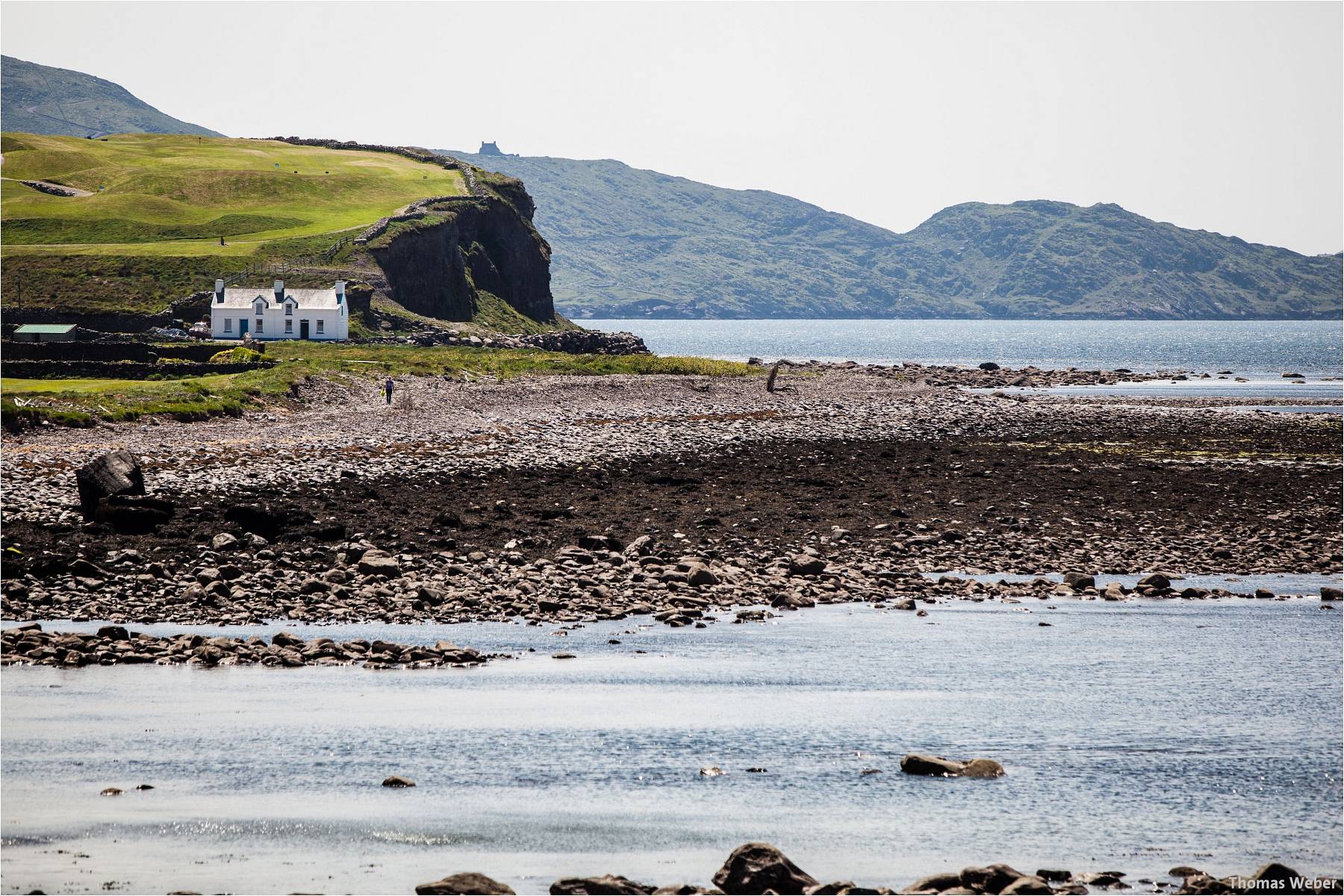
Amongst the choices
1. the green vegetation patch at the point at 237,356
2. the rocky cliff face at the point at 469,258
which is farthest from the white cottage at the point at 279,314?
the green vegetation patch at the point at 237,356

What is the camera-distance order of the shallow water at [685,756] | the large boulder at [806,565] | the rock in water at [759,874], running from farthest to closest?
the large boulder at [806,565], the shallow water at [685,756], the rock in water at [759,874]

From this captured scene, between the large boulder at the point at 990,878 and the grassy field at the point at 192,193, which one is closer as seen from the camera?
the large boulder at the point at 990,878

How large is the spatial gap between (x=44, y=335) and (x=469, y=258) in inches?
2639

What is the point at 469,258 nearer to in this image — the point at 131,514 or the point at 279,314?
the point at 279,314

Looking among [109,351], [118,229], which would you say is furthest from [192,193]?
[109,351]

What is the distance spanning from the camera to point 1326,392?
112 metres

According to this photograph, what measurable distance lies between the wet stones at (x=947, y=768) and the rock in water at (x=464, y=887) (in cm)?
799

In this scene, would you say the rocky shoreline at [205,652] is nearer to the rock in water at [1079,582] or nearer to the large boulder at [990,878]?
the large boulder at [990,878]

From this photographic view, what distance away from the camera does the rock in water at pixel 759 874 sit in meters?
14.7

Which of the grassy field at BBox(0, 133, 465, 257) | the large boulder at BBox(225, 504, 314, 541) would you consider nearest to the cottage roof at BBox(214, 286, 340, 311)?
the grassy field at BBox(0, 133, 465, 257)

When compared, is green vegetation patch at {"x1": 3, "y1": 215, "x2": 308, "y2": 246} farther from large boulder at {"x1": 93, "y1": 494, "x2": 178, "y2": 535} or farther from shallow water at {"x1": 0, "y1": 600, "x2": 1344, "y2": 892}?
shallow water at {"x1": 0, "y1": 600, "x2": 1344, "y2": 892}

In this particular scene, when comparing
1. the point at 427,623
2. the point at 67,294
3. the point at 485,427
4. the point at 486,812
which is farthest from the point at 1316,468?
the point at 67,294

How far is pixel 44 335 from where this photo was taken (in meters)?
91.2

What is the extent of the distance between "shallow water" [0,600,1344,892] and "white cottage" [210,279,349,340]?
8130cm
